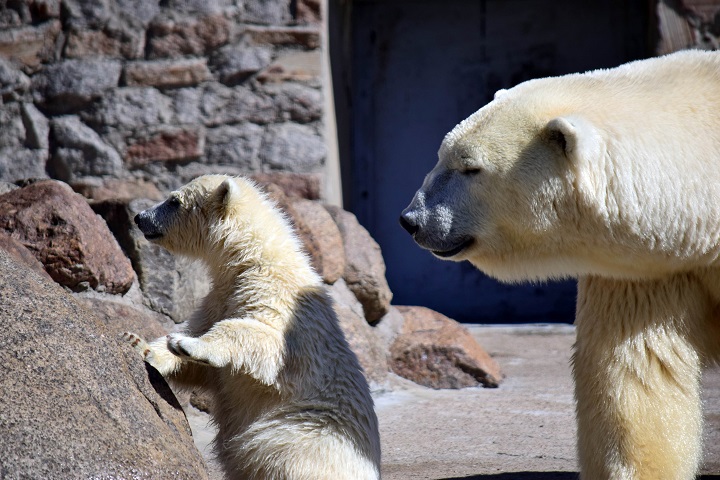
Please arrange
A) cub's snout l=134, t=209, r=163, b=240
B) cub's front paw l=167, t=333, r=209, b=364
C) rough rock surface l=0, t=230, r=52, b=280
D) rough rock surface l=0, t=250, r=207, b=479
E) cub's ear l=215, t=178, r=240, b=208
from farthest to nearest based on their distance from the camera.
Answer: cub's snout l=134, t=209, r=163, b=240 → cub's ear l=215, t=178, r=240, b=208 → rough rock surface l=0, t=230, r=52, b=280 → cub's front paw l=167, t=333, r=209, b=364 → rough rock surface l=0, t=250, r=207, b=479

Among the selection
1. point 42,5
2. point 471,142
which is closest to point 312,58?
point 42,5

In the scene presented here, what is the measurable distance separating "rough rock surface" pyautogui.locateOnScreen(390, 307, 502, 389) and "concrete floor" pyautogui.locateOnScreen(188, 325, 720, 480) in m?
0.07

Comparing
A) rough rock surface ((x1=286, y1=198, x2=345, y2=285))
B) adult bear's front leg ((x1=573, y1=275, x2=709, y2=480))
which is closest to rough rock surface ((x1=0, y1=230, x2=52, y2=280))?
rough rock surface ((x1=286, y1=198, x2=345, y2=285))

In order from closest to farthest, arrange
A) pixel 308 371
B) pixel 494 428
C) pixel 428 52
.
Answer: pixel 308 371 < pixel 494 428 < pixel 428 52

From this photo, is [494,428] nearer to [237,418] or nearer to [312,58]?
[237,418]

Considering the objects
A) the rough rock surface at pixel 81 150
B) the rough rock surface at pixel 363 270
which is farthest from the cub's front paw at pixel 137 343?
the rough rock surface at pixel 81 150

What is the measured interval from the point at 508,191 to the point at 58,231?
5.67 feet

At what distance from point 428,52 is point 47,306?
476 centimetres

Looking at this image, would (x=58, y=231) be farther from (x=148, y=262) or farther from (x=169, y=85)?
(x=169, y=85)

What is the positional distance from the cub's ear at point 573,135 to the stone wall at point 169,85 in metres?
2.75

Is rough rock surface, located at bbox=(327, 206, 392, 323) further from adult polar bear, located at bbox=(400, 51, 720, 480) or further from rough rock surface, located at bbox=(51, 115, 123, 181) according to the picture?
adult polar bear, located at bbox=(400, 51, 720, 480)

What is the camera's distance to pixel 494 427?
387 cm

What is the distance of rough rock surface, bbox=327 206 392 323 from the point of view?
190 inches

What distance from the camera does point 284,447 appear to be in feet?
8.56
